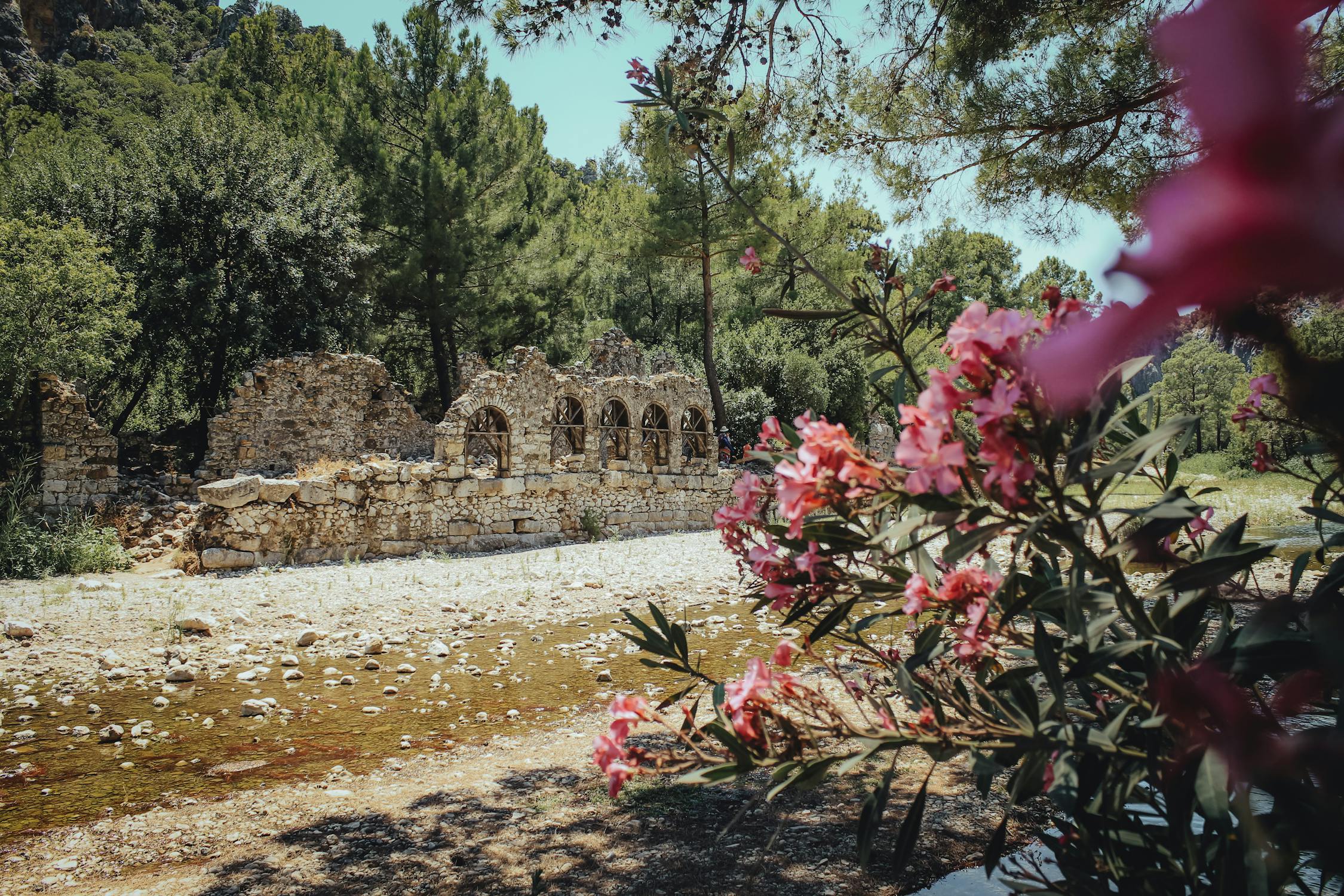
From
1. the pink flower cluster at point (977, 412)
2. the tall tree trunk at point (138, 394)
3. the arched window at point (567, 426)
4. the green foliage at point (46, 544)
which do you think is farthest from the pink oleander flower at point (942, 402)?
the tall tree trunk at point (138, 394)

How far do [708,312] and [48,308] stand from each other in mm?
13386

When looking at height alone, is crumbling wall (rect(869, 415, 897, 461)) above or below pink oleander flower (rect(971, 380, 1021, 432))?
above

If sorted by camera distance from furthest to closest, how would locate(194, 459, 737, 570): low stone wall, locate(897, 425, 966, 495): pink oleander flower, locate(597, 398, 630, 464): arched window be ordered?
locate(597, 398, 630, 464): arched window < locate(194, 459, 737, 570): low stone wall < locate(897, 425, 966, 495): pink oleander flower

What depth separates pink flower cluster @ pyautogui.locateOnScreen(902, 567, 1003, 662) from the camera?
1.30 metres

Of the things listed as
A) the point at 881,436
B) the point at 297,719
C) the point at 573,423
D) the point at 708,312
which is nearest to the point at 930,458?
the point at 297,719

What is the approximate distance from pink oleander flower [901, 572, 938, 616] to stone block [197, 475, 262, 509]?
10.9 m

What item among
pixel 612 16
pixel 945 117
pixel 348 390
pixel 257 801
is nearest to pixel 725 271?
pixel 348 390

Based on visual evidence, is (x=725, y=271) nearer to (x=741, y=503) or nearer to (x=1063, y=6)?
(x=1063, y=6)

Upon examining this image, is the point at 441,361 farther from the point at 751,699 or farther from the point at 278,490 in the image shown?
the point at 751,699

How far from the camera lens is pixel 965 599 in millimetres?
1328

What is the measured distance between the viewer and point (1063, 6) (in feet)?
16.1

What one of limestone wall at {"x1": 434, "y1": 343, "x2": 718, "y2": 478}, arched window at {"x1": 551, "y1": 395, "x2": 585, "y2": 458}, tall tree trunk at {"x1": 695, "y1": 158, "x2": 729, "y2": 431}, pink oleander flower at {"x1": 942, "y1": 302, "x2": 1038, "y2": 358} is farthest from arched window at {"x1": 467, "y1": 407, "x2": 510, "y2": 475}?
pink oleander flower at {"x1": 942, "y1": 302, "x2": 1038, "y2": 358}

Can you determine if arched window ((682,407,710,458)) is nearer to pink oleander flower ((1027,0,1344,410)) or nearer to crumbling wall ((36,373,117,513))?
crumbling wall ((36,373,117,513))

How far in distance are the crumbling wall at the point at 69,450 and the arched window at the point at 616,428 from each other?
27.2ft
